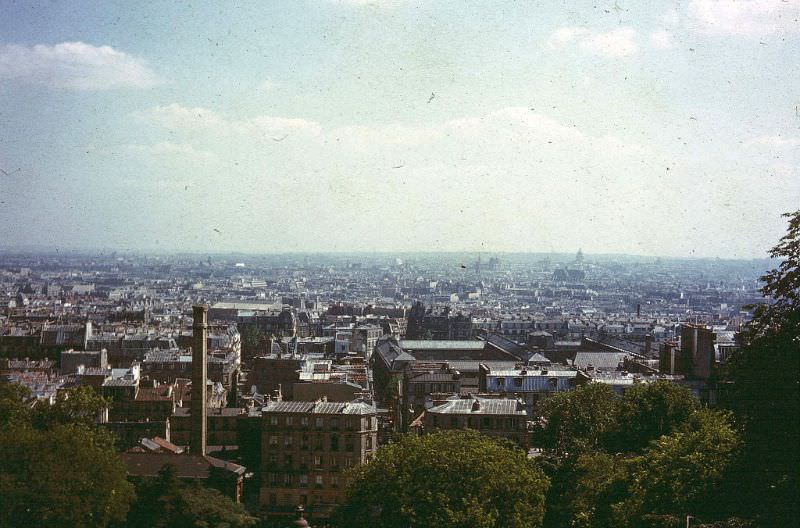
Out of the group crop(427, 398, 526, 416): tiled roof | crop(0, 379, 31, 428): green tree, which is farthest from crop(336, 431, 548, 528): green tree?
crop(427, 398, 526, 416): tiled roof

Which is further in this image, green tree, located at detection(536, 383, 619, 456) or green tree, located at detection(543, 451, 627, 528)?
green tree, located at detection(536, 383, 619, 456)

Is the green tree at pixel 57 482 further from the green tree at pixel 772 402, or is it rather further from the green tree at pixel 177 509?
the green tree at pixel 772 402

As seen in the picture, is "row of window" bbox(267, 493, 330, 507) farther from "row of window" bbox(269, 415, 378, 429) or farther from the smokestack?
the smokestack

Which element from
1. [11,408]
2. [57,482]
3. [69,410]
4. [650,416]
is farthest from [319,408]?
[57,482]

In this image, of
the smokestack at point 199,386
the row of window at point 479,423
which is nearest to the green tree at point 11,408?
the smokestack at point 199,386

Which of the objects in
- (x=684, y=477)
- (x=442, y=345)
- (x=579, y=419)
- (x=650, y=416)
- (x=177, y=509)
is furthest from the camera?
(x=442, y=345)

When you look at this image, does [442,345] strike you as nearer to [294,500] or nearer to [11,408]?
[294,500]
